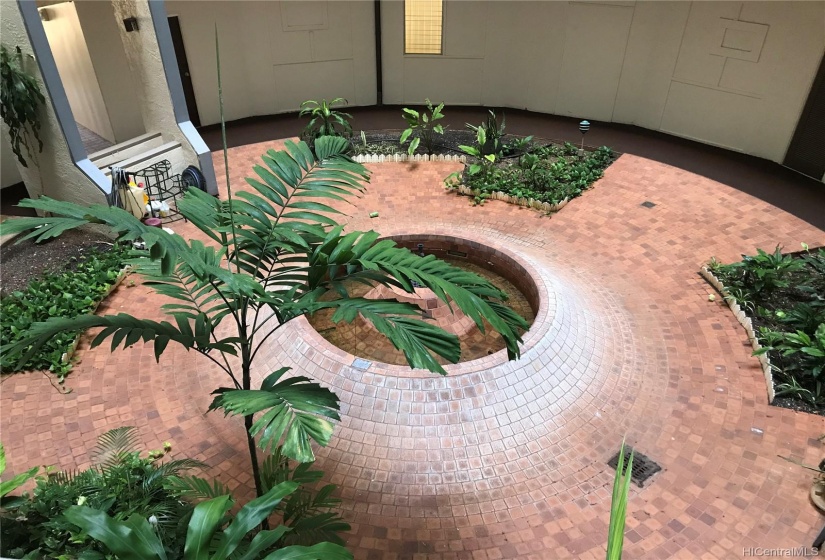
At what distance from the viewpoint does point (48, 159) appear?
24.8 ft

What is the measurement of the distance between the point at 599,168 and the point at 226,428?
760 centimetres

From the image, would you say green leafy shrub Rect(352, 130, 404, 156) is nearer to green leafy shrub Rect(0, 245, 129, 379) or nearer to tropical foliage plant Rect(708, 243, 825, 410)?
green leafy shrub Rect(0, 245, 129, 379)

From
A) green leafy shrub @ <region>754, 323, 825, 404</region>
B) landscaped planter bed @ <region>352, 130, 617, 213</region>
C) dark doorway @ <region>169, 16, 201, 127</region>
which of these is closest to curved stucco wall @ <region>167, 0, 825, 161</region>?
dark doorway @ <region>169, 16, 201, 127</region>

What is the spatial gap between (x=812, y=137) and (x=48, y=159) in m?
11.9

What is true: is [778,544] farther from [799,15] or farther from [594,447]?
[799,15]

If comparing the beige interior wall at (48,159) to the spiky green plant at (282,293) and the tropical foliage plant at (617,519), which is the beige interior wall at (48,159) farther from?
the tropical foliage plant at (617,519)

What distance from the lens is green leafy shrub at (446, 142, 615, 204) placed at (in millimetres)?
8875

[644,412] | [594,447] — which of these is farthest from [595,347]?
[594,447]

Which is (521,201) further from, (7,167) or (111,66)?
(7,167)

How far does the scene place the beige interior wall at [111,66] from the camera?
9281mm

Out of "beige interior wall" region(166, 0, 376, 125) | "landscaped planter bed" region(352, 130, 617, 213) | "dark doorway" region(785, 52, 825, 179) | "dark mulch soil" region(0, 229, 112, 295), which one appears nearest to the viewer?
"dark mulch soil" region(0, 229, 112, 295)

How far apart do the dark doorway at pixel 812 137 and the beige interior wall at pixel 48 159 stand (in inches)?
438

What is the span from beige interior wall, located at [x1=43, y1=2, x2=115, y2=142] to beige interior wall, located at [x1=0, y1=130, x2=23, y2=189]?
6.08 feet

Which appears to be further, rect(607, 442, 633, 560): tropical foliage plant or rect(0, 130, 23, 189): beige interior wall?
rect(0, 130, 23, 189): beige interior wall
